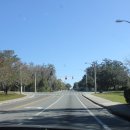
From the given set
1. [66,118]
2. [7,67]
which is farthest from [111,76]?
[66,118]

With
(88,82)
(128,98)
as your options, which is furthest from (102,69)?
(128,98)

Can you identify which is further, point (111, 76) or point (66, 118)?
point (111, 76)

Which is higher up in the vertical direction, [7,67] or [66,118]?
[7,67]

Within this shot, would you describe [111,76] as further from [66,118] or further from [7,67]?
[66,118]

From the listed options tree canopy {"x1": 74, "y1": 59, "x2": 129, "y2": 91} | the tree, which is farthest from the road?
tree canopy {"x1": 74, "y1": 59, "x2": 129, "y2": 91}

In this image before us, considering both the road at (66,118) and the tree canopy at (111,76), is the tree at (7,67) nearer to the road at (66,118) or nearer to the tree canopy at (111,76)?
the road at (66,118)

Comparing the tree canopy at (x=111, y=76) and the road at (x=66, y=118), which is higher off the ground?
the tree canopy at (x=111, y=76)

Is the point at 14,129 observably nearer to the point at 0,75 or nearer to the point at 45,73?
the point at 0,75

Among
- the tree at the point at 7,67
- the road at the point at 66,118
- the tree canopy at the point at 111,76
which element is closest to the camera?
the road at the point at 66,118

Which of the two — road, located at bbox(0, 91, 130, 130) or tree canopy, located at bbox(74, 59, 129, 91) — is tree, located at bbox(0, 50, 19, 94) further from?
tree canopy, located at bbox(74, 59, 129, 91)

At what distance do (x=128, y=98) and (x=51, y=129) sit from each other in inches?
1438

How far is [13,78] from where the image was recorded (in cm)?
9450

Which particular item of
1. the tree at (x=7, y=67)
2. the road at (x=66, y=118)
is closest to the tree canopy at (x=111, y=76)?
the tree at (x=7, y=67)

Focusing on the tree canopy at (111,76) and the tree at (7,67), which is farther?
the tree canopy at (111,76)
